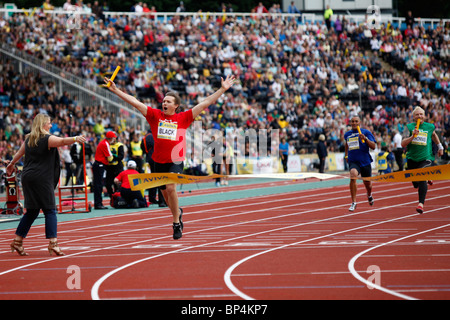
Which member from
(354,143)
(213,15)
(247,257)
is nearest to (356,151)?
(354,143)

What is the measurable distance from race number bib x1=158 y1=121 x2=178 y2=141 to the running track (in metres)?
1.60

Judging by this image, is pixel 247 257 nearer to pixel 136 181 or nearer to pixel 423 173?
pixel 136 181

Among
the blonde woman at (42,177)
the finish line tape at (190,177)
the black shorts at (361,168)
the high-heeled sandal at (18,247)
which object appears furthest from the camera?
the black shorts at (361,168)

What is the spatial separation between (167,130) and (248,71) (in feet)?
92.4

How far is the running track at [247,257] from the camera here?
7.77 meters

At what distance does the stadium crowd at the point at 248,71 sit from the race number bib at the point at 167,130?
16.0 m

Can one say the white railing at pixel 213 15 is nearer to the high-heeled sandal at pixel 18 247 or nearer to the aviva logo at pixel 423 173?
the aviva logo at pixel 423 173

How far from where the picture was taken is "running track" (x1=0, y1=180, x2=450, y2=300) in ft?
25.5

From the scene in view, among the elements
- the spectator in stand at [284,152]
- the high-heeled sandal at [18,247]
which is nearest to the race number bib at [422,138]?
the high-heeled sandal at [18,247]

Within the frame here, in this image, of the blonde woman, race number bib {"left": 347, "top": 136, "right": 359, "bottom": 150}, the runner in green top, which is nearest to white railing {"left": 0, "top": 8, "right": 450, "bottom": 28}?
race number bib {"left": 347, "top": 136, "right": 359, "bottom": 150}

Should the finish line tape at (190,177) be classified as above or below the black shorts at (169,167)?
below

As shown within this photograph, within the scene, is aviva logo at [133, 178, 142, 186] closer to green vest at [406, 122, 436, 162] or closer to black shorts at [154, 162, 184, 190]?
black shorts at [154, 162, 184, 190]
